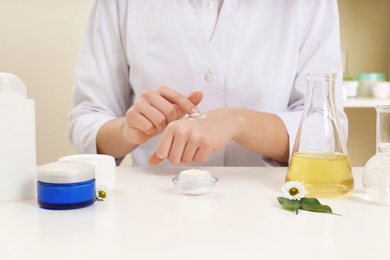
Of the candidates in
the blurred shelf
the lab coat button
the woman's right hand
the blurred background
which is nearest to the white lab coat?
the lab coat button

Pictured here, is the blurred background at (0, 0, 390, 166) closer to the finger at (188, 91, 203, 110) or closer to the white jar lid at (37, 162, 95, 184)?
the finger at (188, 91, 203, 110)

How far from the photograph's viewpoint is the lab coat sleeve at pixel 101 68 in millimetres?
1193

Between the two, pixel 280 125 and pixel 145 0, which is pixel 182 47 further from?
pixel 280 125

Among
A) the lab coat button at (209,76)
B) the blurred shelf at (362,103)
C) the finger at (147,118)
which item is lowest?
the blurred shelf at (362,103)

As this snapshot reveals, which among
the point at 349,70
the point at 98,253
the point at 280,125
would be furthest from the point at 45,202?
the point at 349,70

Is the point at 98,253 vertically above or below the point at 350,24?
below

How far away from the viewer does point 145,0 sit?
3.86ft

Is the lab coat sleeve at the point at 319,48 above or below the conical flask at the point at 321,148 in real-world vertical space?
above

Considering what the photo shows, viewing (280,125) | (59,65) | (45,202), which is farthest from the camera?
(59,65)

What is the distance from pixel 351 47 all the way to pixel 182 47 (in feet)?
4.87

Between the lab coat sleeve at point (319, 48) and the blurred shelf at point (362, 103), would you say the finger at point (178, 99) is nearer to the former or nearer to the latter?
the lab coat sleeve at point (319, 48)

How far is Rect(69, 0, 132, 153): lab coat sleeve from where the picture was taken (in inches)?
47.0

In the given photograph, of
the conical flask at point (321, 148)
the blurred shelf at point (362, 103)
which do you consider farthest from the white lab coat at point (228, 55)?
the blurred shelf at point (362, 103)

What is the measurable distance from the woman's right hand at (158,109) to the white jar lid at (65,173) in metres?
0.20
